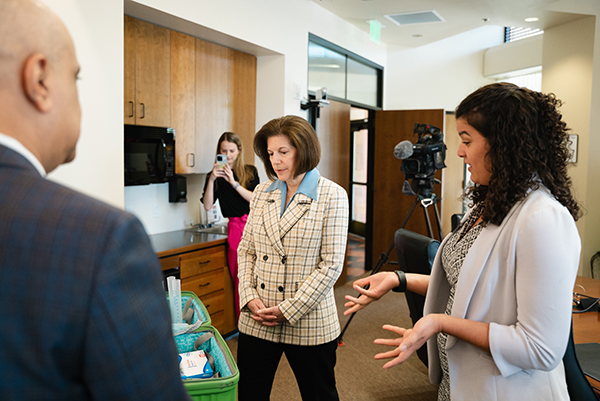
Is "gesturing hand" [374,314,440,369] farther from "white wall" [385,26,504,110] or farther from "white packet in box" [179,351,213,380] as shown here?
"white wall" [385,26,504,110]

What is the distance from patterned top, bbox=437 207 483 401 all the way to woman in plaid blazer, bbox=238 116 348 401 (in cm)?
54

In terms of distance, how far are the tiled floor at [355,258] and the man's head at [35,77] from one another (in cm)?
512

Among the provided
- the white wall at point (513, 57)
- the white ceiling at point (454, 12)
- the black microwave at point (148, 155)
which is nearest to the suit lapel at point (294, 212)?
the black microwave at point (148, 155)

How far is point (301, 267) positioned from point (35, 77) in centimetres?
140

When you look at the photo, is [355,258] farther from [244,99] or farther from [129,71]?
[129,71]

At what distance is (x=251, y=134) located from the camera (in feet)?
13.5

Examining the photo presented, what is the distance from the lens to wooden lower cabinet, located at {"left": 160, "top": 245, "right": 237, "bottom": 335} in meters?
3.06

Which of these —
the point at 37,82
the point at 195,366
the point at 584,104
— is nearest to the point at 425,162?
the point at 584,104

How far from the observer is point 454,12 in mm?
4582

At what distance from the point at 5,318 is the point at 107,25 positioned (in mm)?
2313

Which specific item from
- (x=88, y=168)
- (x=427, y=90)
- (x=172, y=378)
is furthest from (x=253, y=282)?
(x=427, y=90)

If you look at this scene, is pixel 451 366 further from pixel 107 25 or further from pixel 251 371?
pixel 107 25

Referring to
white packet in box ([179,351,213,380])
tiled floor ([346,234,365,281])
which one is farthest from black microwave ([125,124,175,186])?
tiled floor ([346,234,365,281])

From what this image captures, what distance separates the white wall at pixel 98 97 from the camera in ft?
7.41
